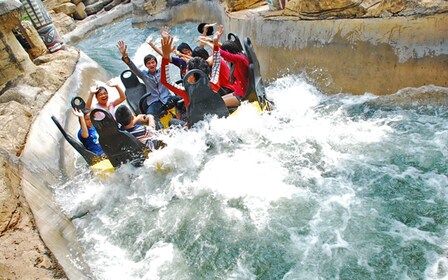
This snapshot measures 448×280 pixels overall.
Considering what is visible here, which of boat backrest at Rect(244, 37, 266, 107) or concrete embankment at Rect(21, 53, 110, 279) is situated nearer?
concrete embankment at Rect(21, 53, 110, 279)

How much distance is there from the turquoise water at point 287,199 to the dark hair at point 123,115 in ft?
1.78

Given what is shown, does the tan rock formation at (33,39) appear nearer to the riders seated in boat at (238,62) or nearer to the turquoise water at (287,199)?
the turquoise water at (287,199)

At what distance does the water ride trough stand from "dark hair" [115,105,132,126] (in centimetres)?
24

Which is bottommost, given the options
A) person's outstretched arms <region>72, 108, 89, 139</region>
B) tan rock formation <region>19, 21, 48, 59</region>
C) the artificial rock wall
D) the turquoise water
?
the turquoise water

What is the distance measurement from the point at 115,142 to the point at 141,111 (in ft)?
5.07

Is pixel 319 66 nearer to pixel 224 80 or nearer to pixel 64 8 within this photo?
pixel 224 80

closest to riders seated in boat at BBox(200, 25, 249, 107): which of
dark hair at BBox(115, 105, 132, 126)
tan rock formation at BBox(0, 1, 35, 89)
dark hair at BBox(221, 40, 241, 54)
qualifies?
dark hair at BBox(221, 40, 241, 54)

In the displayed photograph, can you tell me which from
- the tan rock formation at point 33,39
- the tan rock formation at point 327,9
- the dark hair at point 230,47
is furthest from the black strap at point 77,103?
the tan rock formation at point 33,39

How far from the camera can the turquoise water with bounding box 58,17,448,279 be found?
320 cm

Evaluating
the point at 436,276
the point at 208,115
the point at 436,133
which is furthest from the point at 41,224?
the point at 436,133

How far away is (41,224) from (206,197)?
1.74 metres

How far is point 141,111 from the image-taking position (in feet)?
18.8

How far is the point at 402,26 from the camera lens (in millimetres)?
4961

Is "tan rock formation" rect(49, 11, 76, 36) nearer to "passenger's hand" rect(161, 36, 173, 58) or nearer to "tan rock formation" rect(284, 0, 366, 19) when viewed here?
"tan rock formation" rect(284, 0, 366, 19)
